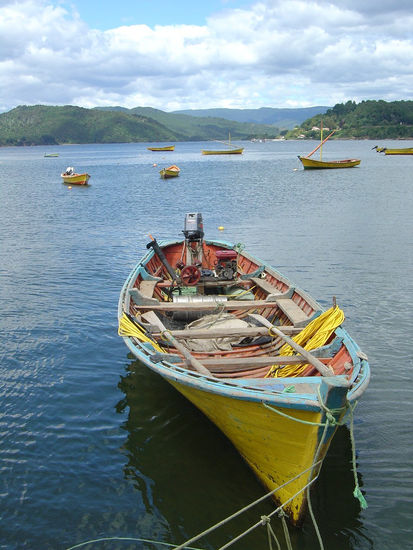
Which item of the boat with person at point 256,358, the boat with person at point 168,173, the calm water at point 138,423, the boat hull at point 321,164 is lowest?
the calm water at point 138,423

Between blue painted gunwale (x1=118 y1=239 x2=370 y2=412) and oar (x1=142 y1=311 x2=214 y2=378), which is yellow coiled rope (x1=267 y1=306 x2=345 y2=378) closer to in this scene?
blue painted gunwale (x1=118 y1=239 x2=370 y2=412)

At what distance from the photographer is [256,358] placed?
8711 mm

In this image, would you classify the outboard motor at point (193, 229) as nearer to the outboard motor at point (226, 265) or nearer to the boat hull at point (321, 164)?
the outboard motor at point (226, 265)

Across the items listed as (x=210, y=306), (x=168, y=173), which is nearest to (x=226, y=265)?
(x=210, y=306)

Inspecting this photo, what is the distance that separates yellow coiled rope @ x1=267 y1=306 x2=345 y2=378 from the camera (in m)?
8.84

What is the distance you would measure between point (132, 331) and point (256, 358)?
2582mm

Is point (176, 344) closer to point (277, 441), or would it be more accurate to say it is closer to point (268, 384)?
point (268, 384)

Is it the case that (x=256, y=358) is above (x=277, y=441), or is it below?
above

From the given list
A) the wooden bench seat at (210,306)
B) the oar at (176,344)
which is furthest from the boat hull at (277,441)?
the wooden bench seat at (210,306)

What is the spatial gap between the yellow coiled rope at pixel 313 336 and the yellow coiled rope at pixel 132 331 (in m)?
2.48

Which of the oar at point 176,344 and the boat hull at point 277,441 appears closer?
the boat hull at point 277,441

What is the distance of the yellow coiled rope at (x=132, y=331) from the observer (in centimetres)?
959

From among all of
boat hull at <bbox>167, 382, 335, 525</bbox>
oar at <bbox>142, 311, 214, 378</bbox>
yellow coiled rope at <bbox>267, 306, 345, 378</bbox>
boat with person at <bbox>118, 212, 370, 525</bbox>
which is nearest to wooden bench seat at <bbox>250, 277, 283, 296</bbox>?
boat with person at <bbox>118, 212, 370, 525</bbox>

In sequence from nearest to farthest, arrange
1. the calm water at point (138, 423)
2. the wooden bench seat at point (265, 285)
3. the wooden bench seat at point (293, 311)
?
the calm water at point (138, 423)
the wooden bench seat at point (293, 311)
the wooden bench seat at point (265, 285)
